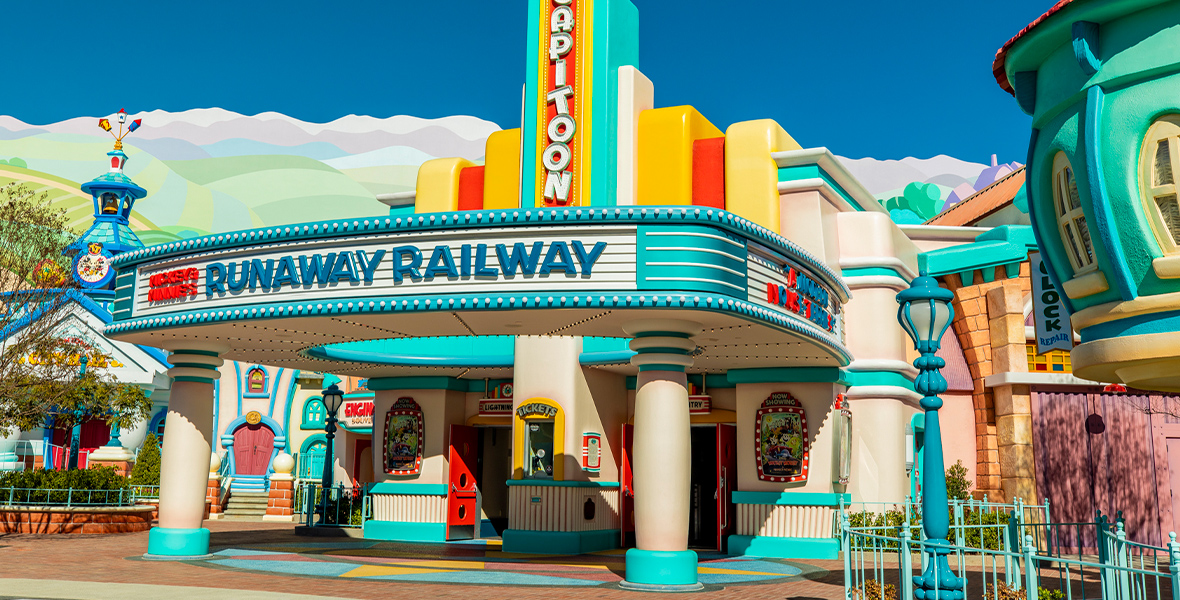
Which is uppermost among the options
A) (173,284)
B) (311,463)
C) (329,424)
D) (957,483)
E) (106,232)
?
(106,232)

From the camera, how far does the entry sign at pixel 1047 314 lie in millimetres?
16984

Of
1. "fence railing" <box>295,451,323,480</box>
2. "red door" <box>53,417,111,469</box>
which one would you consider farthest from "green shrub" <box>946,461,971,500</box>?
"red door" <box>53,417,111,469</box>

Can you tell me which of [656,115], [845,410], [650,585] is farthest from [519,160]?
[650,585]

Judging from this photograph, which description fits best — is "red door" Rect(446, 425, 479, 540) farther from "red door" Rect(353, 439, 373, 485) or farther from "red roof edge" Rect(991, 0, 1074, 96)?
"red roof edge" Rect(991, 0, 1074, 96)

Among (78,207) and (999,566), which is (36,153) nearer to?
(78,207)

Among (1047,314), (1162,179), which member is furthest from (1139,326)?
(1047,314)

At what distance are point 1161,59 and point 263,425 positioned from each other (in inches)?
1257

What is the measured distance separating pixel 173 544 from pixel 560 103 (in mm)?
11845

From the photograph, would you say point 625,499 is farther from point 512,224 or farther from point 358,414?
point 358,414

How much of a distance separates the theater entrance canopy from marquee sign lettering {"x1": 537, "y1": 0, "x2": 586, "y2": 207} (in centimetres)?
589

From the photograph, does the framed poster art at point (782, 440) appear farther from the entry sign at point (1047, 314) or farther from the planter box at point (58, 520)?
the planter box at point (58, 520)

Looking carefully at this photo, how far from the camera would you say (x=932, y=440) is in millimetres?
9883

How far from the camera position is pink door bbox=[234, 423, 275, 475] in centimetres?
3525

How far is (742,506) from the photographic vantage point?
1916 centimetres
